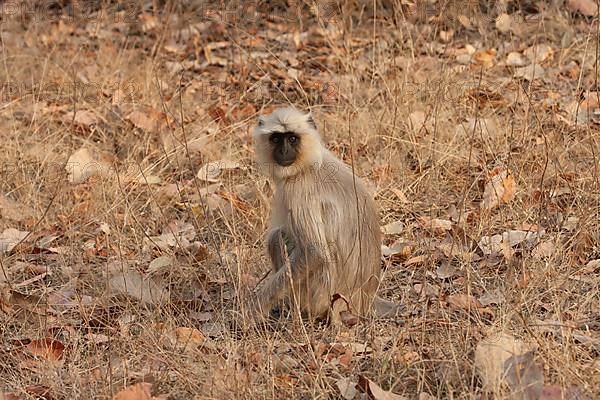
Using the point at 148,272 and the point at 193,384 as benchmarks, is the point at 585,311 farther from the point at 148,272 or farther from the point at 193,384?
the point at 148,272

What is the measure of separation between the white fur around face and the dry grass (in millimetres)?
351

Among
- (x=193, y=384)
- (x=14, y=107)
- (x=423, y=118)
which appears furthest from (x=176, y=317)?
(x=14, y=107)

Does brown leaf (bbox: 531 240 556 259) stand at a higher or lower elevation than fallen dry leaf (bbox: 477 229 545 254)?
higher

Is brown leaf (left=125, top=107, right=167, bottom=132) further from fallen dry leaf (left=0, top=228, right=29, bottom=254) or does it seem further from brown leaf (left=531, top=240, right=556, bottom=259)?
brown leaf (left=531, top=240, right=556, bottom=259)

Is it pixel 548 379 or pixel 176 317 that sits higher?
pixel 548 379

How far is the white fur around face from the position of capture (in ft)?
14.8

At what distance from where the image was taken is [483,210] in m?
5.07

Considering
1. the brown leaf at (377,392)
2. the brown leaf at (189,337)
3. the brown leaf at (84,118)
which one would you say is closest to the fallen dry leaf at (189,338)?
the brown leaf at (189,337)

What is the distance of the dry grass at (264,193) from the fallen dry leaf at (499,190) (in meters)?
0.07

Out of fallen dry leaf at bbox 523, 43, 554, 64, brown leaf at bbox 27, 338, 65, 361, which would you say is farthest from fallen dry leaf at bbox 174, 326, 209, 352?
fallen dry leaf at bbox 523, 43, 554, 64

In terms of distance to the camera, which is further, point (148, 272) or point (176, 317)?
point (148, 272)

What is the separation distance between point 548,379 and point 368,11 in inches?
227

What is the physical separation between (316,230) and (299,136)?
0.44 m

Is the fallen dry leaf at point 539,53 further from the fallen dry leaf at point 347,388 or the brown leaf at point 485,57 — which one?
the fallen dry leaf at point 347,388
